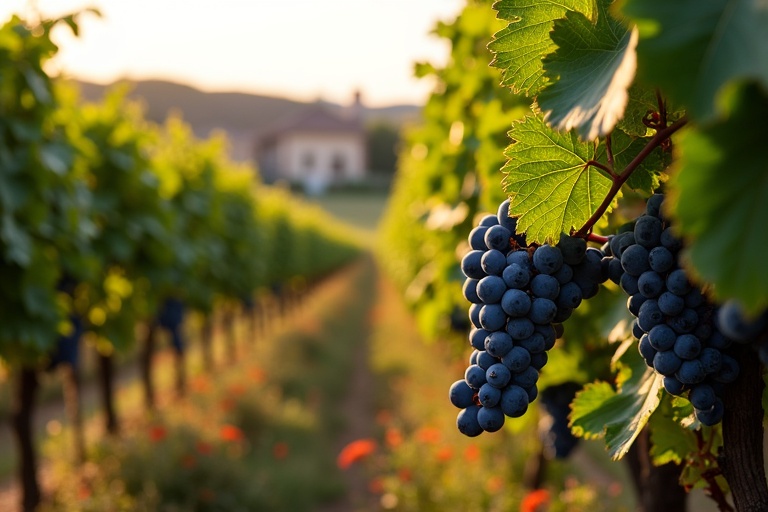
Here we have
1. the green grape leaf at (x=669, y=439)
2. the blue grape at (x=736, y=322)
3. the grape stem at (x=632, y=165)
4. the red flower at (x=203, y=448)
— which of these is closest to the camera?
the blue grape at (x=736, y=322)

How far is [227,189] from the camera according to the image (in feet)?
50.6

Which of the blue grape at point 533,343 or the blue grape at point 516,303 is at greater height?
the blue grape at point 516,303

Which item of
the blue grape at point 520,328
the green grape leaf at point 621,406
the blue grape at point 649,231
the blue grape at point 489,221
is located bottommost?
the green grape leaf at point 621,406

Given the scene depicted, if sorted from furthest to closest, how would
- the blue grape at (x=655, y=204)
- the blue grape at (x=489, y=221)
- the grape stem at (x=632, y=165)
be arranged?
the blue grape at (x=489, y=221) < the blue grape at (x=655, y=204) < the grape stem at (x=632, y=165)

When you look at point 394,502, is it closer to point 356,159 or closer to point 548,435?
point 548,435

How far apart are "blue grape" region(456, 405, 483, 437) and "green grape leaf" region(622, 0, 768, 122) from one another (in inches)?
23.7

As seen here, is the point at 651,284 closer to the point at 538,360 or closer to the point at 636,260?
the point at 636,260

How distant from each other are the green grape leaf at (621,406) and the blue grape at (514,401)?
0.22 meters

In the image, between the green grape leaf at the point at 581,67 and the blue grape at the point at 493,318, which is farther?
the blue grape at the point at 493,318

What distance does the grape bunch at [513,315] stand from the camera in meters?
1.14

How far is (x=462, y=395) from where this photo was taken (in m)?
1.18

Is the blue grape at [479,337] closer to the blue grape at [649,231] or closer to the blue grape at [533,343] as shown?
the blue grape at [533,343]

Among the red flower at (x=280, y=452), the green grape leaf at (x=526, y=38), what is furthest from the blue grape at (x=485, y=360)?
the red flower at (x=280, y=452)

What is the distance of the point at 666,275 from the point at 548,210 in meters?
0.21
